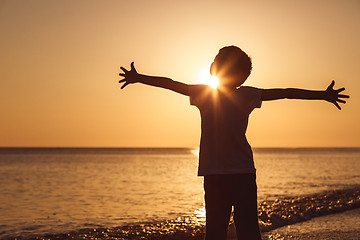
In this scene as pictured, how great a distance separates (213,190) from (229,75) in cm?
97

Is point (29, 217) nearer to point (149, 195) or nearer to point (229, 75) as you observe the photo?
point (149, 195)

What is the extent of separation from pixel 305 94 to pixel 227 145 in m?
0.92

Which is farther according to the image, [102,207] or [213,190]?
[102,207]

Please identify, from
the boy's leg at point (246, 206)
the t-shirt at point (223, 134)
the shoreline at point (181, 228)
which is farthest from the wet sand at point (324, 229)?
the t-shirt at point (223, 134)

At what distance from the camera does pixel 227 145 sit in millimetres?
3443

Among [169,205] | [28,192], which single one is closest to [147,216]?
[169,205]

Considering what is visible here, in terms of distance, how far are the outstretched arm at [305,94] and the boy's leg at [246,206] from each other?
0.72 metres

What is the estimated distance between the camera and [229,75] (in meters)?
3.61

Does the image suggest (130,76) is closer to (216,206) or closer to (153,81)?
(153,81)

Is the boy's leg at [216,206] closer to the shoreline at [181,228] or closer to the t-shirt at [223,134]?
the t-shirt at [223,134]

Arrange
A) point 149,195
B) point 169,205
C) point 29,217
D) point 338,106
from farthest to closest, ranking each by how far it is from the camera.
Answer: point 149,195
point 169,205
point 29,217
point 338,106

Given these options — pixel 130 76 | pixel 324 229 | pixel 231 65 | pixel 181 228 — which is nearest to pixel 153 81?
pixel 130 76

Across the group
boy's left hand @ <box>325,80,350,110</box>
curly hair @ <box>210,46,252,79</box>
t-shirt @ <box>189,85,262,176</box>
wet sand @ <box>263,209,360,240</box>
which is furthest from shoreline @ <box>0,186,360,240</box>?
curly hair @ <box>210,46,252,79</box>

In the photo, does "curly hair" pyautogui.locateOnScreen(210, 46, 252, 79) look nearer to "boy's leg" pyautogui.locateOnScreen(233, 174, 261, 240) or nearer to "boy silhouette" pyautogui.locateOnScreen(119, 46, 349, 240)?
"boy silhouette" pyautogui.locateOnScreen(119, 46, 349, 240)
